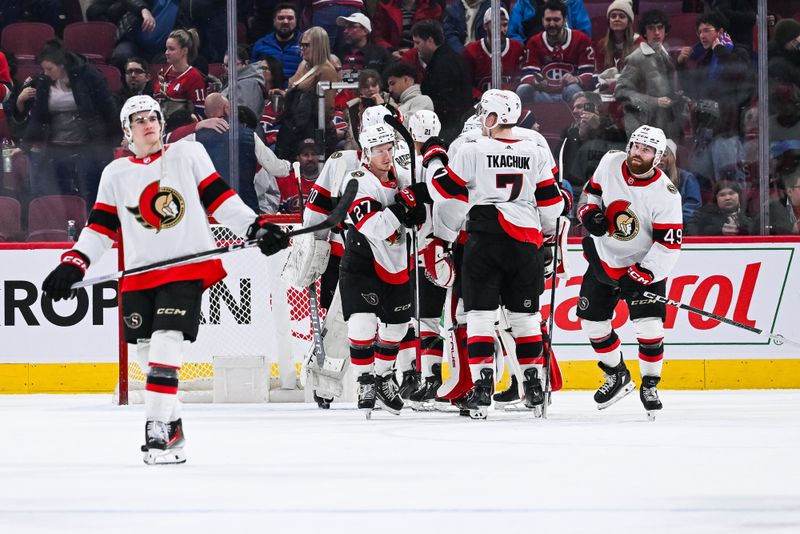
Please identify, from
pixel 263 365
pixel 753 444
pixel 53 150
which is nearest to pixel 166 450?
pixel 753 444

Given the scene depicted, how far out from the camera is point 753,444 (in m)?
4.91

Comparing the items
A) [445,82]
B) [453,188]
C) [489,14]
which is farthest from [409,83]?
[453,188]

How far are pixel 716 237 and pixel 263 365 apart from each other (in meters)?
2.62

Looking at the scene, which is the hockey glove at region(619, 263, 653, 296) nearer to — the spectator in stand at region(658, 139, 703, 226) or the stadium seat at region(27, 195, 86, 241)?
the spectator in stand at region(658, 139, 703, 226)

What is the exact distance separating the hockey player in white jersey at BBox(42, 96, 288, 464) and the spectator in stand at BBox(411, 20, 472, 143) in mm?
3909

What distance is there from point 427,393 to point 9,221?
115 inches

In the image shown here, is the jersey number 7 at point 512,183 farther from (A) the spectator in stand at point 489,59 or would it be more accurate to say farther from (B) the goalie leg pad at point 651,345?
(A) the spectator in stand at point 489,59

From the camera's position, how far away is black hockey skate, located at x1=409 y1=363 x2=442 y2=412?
6621mm

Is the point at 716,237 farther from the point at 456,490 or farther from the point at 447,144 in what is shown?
the point at 456,490

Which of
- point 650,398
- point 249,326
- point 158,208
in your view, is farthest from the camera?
point 249,326

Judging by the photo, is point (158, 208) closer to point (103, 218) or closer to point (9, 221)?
point (103, 218)

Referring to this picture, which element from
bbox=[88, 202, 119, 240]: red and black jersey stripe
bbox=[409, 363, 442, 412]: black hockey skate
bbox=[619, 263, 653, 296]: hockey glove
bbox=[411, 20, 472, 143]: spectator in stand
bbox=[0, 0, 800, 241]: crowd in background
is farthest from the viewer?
bbox=[411, 20, 472, 143]: spectator in stand

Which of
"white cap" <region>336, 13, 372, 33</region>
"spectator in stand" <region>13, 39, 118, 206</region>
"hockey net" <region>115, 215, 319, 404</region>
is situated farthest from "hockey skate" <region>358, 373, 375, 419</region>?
"white cap" <region>336, 13, 372, 33</region>

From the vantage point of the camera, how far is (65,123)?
8.44 metres
